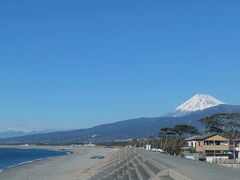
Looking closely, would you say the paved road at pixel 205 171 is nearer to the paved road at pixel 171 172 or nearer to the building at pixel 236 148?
the paved road at pixel 171 172

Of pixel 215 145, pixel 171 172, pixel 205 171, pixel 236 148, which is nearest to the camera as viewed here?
pixel 171 172

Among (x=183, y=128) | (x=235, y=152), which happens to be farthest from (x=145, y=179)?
(x=183, y=128)

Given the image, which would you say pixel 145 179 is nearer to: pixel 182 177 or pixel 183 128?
pixel 182 177

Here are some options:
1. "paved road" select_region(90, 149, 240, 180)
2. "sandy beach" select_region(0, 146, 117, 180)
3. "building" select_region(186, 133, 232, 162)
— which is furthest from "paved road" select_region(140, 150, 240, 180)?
"building" select_region(186, 133, 232, 162)

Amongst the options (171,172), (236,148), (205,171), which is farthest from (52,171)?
(171,172)

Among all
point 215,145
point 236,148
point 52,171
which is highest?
point 215,145

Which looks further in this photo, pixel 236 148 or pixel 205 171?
pixel 236 148

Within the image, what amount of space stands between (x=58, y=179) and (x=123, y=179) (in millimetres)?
11587

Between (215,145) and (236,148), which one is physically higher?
(215,145)

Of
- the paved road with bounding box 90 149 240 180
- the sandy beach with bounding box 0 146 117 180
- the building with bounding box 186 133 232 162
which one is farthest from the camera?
the building with bounding box 186 133 232 162

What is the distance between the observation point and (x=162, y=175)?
38406 mm

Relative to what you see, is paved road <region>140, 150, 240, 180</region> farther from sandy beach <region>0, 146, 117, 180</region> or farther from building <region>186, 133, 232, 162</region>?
building <region>186, 133, 232, 162</region>

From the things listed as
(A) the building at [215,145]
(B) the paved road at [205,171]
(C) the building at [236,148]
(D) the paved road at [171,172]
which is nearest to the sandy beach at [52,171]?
(D) the paved road at [171,172]

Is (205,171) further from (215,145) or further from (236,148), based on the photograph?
(215,145)
